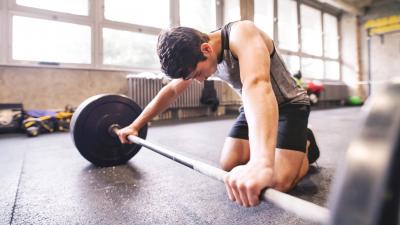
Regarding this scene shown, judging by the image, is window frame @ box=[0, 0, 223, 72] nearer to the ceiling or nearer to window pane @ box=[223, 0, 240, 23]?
window pane @ box=[223, 0, 240, 23]

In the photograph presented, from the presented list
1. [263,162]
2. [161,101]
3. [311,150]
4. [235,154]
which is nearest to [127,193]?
[161,101]

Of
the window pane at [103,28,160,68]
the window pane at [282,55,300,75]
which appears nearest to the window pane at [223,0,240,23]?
the window pane at [103,28,160,68]

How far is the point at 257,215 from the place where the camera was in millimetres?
958

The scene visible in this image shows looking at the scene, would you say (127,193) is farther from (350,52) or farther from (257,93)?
(350,52)

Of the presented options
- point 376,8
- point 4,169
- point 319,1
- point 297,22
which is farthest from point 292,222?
point 376,8

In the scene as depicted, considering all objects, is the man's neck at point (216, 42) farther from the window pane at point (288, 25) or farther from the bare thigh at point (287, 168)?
the window pane at point (288, 25)

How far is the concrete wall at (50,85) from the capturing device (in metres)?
3.65

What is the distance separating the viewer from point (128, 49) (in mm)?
4699

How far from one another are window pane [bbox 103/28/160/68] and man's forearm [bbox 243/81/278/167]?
13.3 ft

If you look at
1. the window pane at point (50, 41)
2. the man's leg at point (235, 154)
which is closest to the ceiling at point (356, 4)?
the window pane at point (50, 41)

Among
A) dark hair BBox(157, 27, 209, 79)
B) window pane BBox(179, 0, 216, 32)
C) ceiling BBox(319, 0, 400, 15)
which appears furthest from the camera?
ceiling BBox(319, 0, 400, 15)

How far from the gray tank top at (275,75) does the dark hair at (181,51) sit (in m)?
0.12

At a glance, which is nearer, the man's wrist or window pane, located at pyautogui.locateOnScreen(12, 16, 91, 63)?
the man's wrist

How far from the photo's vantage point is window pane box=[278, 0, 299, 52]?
282 inches
